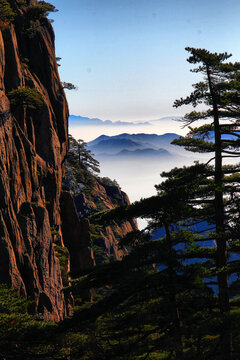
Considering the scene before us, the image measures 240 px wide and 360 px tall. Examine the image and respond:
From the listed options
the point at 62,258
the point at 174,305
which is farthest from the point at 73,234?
the point at 174,305

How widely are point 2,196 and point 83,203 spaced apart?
122 ft

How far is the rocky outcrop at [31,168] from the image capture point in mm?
20047

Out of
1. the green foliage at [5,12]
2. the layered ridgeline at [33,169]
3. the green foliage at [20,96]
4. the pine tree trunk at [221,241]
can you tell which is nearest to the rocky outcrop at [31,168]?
the layered ridgeline at [33,169]

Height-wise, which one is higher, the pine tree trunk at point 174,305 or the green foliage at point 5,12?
the green foliage at point 5,12

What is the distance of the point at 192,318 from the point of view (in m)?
11.2

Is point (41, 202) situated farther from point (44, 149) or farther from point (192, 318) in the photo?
point (192, 318)

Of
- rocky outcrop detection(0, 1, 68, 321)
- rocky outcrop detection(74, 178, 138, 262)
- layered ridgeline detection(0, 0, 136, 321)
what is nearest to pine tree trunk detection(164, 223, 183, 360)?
layered ridgeline detection(0, 0, 136, 321)

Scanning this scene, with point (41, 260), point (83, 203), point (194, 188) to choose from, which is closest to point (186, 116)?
point (194, 188)

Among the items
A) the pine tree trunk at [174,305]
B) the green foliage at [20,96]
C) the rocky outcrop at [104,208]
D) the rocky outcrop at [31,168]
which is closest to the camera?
the pine tree trunk at [174,305]

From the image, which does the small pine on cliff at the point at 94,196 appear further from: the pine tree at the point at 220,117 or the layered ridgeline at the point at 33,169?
the pine tree at the point at 220,117

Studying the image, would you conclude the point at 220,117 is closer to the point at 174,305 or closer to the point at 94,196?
the point at 174,305

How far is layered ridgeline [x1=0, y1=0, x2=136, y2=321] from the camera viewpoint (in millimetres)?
20312

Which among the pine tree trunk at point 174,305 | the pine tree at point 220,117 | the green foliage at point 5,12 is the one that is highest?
the green foliage at point 5,12

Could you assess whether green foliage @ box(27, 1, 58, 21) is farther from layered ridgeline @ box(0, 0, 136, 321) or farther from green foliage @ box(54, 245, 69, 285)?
green foliage @ box(54, 245, 69, 285)
